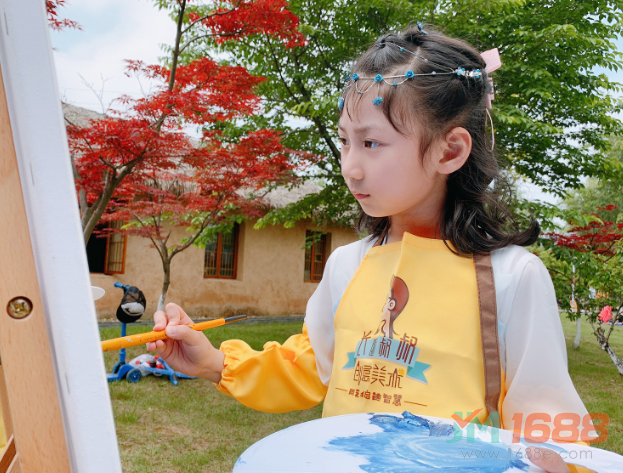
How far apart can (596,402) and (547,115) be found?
3.52m

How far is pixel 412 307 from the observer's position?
3.25 feet

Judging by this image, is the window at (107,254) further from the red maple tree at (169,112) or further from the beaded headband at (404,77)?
the beaded headband at (404,77)

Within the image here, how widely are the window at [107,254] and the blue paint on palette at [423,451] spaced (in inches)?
336

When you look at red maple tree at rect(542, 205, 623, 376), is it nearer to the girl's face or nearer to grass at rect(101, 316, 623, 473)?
grass at rect(101, 316, 623, 473)

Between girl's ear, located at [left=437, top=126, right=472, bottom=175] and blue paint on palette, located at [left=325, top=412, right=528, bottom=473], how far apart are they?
0.50 meters

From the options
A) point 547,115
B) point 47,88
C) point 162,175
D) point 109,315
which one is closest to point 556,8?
point 547,115

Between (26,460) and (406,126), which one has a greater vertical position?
(406,126)

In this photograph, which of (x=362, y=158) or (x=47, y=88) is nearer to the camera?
(x=47, y=88)

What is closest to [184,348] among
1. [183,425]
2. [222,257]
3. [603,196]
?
[183,425]

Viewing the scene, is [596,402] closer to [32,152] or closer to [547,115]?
[547,115]

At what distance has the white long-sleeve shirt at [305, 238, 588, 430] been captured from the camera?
0.87 meters

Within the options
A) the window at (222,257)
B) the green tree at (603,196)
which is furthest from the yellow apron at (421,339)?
the green tree at (603,196)

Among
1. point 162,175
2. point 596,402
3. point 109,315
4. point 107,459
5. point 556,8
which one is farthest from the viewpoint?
point 109,315

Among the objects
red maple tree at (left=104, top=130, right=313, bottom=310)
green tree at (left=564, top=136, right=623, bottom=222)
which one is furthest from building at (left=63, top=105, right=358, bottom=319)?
green tree at (left=564, top=136, right=623, bottom=222)
